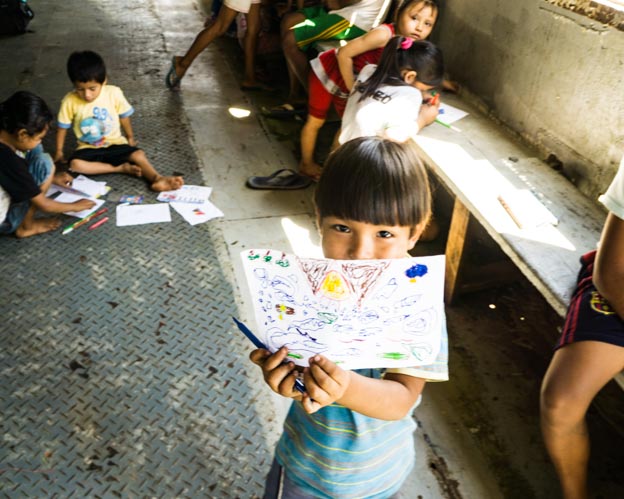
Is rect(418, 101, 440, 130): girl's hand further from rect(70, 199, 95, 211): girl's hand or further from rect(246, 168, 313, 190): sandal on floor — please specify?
rect(70, 199, 95, 211): girl's hand

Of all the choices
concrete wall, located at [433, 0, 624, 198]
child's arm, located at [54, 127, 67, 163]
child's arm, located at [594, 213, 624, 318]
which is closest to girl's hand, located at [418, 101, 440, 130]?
concrete wall, located at [433, 0, 624, 198]

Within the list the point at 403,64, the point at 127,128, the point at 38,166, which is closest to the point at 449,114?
the point at 403,64

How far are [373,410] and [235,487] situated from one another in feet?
3.48

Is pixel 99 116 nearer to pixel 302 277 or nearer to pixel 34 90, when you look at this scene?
pixel 34 90

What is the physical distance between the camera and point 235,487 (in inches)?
76.9

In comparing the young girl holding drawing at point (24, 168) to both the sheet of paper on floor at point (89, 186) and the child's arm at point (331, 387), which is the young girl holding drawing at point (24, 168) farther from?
the child's arm at point (331, 387)

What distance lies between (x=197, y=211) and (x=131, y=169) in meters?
0.67

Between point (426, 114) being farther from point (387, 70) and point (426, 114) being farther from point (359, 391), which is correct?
point (359, 391)

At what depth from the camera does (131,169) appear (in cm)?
375

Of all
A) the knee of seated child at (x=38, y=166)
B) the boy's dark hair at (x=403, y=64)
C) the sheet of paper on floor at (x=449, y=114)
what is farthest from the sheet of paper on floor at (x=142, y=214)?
the sheet of paper on floor at (x=449, y=114)

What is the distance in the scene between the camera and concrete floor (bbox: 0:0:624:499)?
6.81 feet

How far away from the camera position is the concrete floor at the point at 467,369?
2.07 metres

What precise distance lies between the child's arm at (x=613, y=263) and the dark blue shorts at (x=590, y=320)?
1.5 inches

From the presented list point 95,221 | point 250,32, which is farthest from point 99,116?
point 250,32
